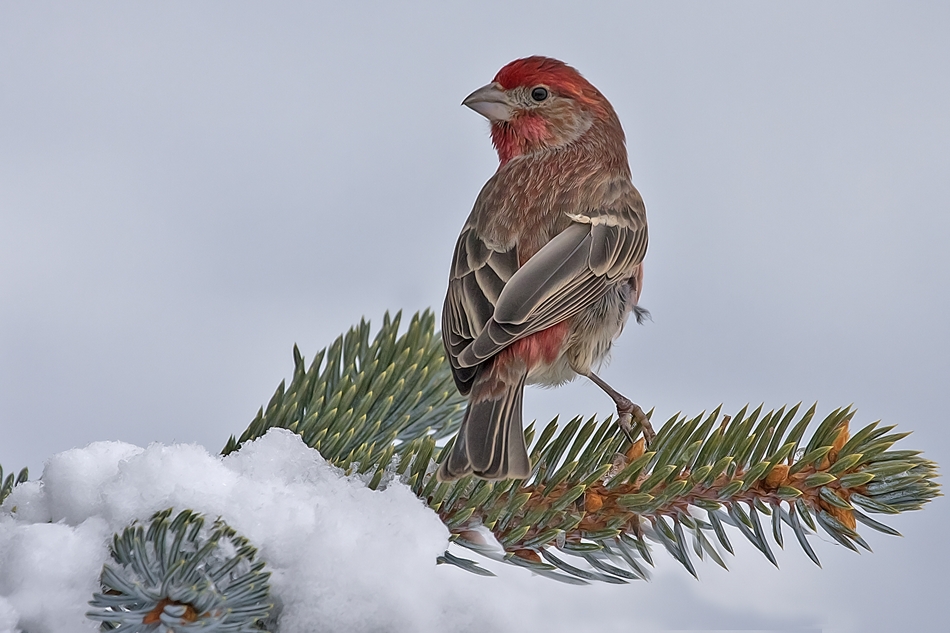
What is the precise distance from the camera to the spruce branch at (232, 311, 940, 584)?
1.40 m

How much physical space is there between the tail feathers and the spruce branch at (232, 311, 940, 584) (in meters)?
0.03

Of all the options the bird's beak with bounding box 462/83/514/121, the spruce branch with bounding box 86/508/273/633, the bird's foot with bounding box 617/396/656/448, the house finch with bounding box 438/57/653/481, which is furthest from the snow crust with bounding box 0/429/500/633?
the bird's beak with bounding box 462/83/514/121

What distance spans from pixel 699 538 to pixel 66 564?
A: 3.07 ft

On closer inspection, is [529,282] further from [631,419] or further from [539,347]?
[631,419]

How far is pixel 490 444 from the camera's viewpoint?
149cm

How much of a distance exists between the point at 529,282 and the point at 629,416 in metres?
0.33

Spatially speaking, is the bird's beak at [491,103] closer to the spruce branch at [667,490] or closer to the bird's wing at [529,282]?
the bird's wing at [529,282]

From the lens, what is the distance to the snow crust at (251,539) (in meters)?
1.08

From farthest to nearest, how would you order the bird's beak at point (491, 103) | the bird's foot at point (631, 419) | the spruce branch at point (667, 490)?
the bird's beak at point (491, 103), the bird's foot at point (631, 419), the spruce branch at point (667, 490)

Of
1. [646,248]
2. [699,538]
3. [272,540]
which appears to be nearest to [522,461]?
[699,538]

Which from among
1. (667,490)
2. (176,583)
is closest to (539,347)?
(667,490)

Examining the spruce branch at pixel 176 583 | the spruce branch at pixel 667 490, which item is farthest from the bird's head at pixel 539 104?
the spruce branch at pixel 176 583

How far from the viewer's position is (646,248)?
2.14 meters

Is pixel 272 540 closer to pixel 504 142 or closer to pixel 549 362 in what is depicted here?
pixel 549 362
